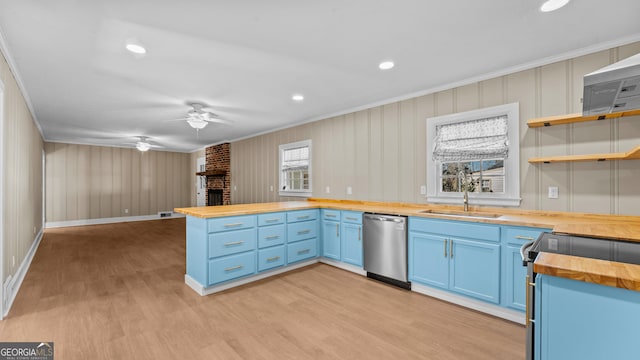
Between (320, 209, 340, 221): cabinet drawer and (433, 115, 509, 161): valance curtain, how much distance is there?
154 cm

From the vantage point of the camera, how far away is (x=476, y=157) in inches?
129

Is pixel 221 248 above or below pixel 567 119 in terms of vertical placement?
below

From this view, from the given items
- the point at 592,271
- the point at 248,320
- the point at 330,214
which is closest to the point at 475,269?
the point at 592,271

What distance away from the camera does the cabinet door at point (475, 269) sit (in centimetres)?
258

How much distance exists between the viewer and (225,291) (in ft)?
10.5

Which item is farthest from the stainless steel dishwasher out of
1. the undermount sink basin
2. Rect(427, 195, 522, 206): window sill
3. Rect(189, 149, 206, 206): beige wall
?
Rect(189, 149, 206, 206): beige wall

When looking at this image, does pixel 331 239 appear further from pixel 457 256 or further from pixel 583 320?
pixel 583 320

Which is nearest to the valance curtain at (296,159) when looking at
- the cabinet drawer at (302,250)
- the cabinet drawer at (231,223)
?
the cabinet drawer at (302,250)

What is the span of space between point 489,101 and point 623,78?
180cm

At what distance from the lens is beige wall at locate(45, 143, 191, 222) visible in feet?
25.9

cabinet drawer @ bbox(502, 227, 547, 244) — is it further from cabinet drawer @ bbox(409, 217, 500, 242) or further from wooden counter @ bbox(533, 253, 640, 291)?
wooden counter @ bbox(533, 253, 640, 291)

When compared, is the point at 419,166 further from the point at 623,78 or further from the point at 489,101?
the point at 623,78

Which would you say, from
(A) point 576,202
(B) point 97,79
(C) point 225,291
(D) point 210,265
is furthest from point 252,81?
(A) point 576,202

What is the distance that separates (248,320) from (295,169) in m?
3.52
